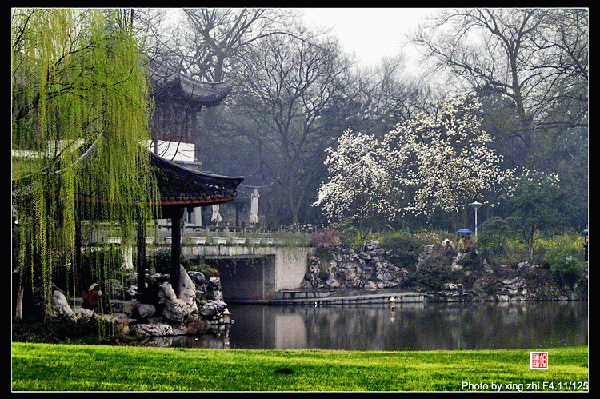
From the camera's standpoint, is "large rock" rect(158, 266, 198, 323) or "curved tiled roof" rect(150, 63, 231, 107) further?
"curved tiled roof" rect(150, 63, 231, 107)

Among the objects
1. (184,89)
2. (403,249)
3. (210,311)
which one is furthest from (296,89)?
(210,311)

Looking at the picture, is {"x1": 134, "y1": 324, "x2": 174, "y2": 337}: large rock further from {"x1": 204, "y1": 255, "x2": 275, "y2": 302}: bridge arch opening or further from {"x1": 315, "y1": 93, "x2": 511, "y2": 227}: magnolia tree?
{"x1": 315, "y1": 93, "x2": 511, "y2": 227}: magnolia tree

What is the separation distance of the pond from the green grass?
367cm

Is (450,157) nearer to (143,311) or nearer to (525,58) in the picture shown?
(525,58)

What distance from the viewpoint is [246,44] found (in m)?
29.7

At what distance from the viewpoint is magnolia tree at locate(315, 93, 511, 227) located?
2792 cm

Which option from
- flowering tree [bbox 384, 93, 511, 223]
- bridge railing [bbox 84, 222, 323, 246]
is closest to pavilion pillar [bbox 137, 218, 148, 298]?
bridge railing [bbox 84, 222, 323, 246]

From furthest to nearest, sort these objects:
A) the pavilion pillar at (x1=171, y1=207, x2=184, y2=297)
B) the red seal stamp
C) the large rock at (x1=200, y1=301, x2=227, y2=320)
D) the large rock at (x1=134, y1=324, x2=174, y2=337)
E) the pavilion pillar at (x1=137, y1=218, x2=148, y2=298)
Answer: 1. the large rock at (x1=200, y1=301, x2=227, y2=320)
2. the pavilion pillar at (x1=171, y1=207, x2=184, y2=297)
3. the large rock at (x1=134, y1=324, x2=174, y2=337)
4. the pavilion pillar at (x1=137, y1=218, x2=148, y2=298)
5. the red seal stamp

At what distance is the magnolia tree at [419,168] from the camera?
2792 centimetres

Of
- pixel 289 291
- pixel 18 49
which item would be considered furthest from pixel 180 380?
pixel 289 291

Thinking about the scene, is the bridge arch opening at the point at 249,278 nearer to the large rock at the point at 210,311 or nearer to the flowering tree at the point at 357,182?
the flowering tree at the point at 357,182

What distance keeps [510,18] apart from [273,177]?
11.0m

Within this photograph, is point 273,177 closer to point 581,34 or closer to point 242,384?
point 581,34

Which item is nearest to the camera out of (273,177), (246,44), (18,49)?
(18,49)
